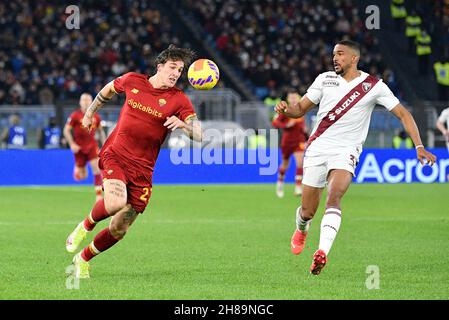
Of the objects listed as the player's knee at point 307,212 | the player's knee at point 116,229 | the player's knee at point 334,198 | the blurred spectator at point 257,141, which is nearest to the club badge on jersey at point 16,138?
the blurred spectator at point 257,141

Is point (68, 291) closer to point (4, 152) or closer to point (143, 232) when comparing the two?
point (143, 232)

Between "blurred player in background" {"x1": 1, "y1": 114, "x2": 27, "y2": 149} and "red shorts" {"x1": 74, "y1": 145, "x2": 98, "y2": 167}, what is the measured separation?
6209mm

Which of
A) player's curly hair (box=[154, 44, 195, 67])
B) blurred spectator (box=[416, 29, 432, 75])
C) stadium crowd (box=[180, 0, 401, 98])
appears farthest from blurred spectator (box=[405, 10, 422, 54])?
player's curly hair (box=[154, 44, 195, 67])

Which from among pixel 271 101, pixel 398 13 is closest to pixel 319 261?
pixel 271 101

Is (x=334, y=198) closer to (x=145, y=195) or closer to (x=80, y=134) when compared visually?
(x=145, y=195)

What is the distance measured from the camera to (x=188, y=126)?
9.82 m

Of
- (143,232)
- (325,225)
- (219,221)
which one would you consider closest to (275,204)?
(219,221)

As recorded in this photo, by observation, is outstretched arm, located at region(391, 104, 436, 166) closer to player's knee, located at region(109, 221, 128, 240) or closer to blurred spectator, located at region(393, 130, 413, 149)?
player's knee, located at region(109, 221, 128, 240)

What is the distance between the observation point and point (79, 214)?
1798 centimetres

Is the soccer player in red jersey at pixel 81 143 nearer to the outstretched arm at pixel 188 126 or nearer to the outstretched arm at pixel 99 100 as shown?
the outstretched arm at pixel 99 100

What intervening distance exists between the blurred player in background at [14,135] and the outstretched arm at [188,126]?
17.2 meters

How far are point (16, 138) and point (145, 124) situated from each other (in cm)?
1712

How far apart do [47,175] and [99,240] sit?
16.8 m

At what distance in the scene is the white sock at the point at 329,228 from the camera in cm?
980
